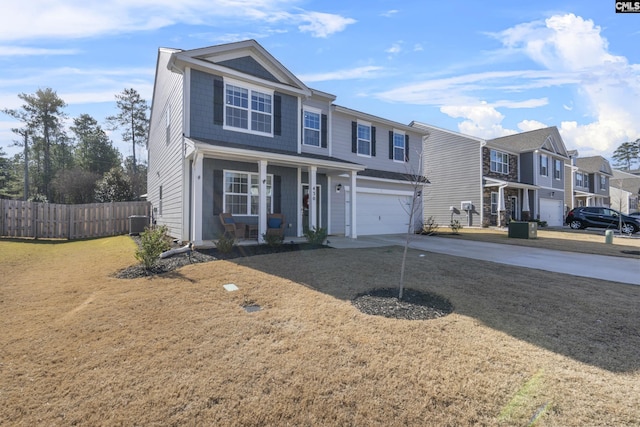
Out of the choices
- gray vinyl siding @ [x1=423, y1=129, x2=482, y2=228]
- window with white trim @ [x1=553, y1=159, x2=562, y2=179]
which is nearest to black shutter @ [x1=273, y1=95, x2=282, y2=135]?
gray vinyl siding @ [x1=423, y1=129, x2=482, y2=228]

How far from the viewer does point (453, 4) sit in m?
7.82

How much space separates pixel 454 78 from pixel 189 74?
29.9 ft

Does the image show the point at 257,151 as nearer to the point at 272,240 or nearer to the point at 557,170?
the point at 272,240

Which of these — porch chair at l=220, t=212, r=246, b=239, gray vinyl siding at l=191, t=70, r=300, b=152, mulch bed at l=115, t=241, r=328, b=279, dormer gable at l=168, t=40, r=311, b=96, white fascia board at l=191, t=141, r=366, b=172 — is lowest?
mulch bed at l=115, t=241, r=328, b=279

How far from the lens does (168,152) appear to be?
1249cm

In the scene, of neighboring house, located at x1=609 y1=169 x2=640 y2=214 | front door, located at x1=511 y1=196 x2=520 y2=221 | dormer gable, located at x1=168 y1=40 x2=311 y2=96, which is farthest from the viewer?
neighboring house, located at x1=609 y1=169 x2=640 y2=214

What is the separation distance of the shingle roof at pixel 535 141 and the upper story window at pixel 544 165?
692mm

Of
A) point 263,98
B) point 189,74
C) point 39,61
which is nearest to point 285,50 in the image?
point 263,98

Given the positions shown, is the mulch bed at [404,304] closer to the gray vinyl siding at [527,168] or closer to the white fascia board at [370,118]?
Result: the white fascia board at [370,118]

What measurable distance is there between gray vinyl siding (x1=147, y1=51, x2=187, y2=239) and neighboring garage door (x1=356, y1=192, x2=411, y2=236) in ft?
25.3

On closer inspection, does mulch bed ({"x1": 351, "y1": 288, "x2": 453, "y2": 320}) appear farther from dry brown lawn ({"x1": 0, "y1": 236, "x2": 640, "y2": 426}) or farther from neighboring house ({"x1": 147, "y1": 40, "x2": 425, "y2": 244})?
neighboring house ({"x1": 147, "y1": 40, "x2": 425, "y2": 244})

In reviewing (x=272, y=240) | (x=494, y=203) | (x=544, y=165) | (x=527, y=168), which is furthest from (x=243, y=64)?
(x=544, y=165)

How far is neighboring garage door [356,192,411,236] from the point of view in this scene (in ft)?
47.8

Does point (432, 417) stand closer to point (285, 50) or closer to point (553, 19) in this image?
point (553, 19)
